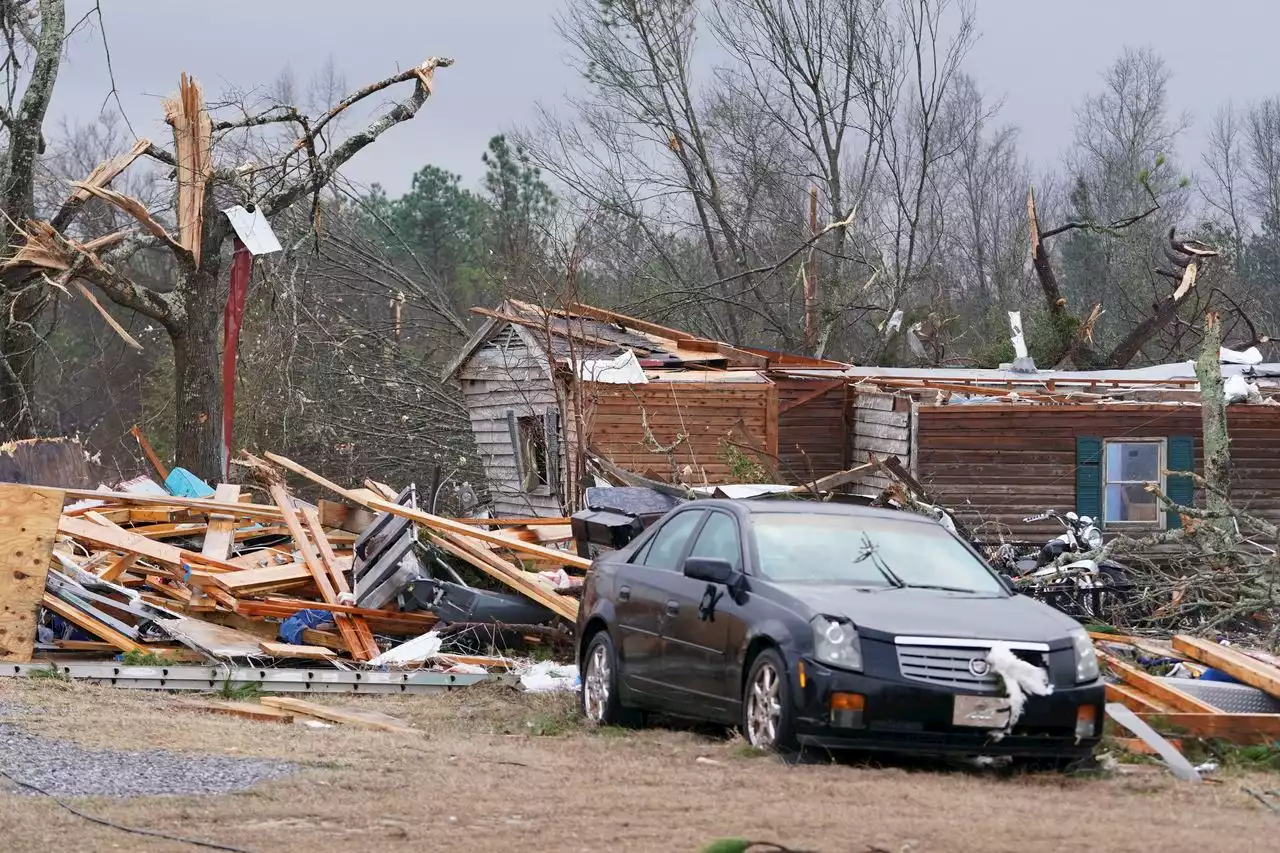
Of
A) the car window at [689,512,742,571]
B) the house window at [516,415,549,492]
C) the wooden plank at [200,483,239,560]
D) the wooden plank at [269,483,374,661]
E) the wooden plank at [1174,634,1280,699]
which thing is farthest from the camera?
the house window at [516,415,549,492]

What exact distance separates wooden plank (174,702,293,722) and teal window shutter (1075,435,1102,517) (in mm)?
15755

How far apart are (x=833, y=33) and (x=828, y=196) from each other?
409 centimetres

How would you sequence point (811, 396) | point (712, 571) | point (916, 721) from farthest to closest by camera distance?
point (811, 396), point (712, 571), point (916, 721)

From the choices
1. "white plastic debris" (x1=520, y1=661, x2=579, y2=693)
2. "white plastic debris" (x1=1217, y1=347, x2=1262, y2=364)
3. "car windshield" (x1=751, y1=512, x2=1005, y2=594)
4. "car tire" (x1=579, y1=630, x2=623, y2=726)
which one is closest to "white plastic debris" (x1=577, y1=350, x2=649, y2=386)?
"white plastic debris" (x1=520, y1=661, x2=579, y2=693)

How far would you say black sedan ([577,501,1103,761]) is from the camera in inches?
292

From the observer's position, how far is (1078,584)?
1500cm

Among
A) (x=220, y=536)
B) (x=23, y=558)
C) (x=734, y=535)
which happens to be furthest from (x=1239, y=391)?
(x=23, y=558)

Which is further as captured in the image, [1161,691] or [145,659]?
[145,659]

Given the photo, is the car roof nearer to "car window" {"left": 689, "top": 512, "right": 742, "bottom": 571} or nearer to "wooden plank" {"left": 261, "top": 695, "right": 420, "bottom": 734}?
"car window" {"left": 689, "top": 512, "right": 742, "bottom": 571}

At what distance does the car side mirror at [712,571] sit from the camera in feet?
27.6

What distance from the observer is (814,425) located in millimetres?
25594

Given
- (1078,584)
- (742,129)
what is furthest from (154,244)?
(742,129)

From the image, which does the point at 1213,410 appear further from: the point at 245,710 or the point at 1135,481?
the point at 245,710

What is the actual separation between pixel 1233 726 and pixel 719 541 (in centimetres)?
295
